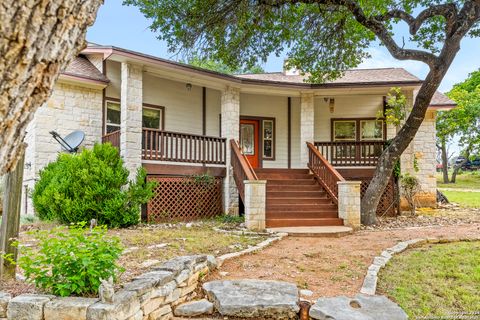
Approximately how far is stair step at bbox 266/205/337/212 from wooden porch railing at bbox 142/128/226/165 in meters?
2.54

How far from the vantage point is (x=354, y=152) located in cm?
1208

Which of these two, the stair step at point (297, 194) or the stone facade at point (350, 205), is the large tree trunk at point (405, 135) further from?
the stair step at point (297, 194)

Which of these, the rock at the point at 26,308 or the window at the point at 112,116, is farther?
the window at the point at 112,116

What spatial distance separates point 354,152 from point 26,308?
35.4 feet

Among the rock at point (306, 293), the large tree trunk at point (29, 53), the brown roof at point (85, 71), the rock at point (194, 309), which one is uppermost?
the brown roof at point (85, 71)

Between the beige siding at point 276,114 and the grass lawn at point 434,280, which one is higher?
the beige siding at point 276,114

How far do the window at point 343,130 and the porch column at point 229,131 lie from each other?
4.31 m

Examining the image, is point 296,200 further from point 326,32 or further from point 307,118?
point 326,32

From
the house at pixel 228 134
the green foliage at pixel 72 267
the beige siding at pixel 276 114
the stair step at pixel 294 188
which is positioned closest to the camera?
the green foliage at pixel 72 267

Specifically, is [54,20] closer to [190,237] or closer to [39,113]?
[190,237]

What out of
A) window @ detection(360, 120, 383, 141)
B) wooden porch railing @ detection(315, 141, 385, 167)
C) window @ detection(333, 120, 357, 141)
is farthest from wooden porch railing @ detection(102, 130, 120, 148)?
window @ detection(360, 120, 383, 141)

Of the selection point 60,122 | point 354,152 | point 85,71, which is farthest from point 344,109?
point 60,122

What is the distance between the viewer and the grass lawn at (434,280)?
384 centimetres

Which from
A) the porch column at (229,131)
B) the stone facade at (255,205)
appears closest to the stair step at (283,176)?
the porch column at (229,131)
